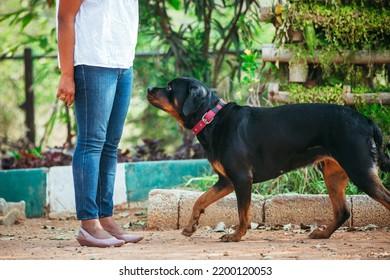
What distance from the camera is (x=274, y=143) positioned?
18.4 feet

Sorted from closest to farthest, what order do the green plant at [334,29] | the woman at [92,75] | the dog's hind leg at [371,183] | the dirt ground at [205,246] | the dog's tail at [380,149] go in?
the dirt ground at [205,246], the woman at [92,75], the dog's hind leg at [371,183], the dog's tail at [380,149], the green plant at [334,29]

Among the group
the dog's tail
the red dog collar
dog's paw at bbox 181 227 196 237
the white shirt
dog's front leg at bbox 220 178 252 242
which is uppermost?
the white shirt

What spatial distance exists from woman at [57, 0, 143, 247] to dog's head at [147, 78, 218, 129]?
0.42 meters

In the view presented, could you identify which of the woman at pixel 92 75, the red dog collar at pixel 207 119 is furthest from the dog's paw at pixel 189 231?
the red dog collar at pixel 207 119

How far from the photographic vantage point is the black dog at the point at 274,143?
17.7ft

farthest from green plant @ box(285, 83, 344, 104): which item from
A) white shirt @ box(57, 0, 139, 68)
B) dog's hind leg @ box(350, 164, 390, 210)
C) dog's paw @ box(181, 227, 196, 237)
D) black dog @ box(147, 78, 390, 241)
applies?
white shirt @ box(57, 0, 139, 68)

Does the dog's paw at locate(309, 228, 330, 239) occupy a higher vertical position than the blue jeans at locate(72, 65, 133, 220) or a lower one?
lower

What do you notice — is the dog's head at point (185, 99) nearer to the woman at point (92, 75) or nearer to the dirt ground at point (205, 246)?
the woman at point (92, 75)

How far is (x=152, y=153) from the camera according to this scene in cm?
888

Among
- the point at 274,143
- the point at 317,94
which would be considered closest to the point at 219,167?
the point at 274,143

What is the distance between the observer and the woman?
16.6ft

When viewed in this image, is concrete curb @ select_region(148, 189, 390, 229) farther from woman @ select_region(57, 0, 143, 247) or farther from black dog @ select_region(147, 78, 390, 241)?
woman @ select_region(57, 0, 143, 247)

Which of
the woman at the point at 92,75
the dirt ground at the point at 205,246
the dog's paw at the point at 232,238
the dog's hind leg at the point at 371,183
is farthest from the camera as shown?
the dog's paw at the point at 232,238
